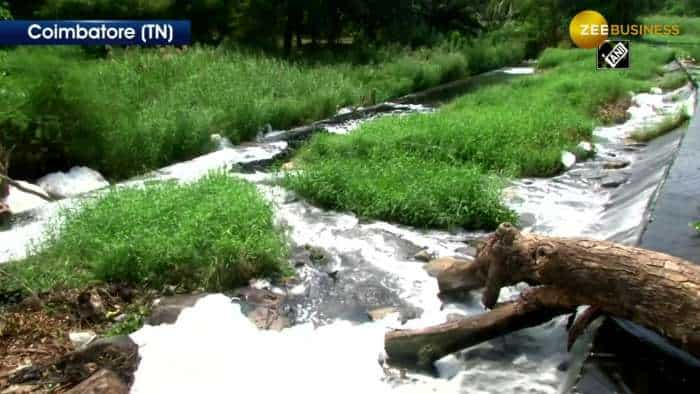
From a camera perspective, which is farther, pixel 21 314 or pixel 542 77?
pixel 542 77

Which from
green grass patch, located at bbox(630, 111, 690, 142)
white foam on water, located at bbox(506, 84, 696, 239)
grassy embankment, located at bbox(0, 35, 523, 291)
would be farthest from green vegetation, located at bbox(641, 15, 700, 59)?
white foam on water, located at bbox(506, 84, 696, 239)

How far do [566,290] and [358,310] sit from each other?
205 cm

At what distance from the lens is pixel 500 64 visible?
84.3ft

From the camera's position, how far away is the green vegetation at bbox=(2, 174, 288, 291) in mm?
5812

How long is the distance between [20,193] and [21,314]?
3417mm

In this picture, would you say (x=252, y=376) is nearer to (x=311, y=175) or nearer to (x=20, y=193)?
(x=311, y=175)

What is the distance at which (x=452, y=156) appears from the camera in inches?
359

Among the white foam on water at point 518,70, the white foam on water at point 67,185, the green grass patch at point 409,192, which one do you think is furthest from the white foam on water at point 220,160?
the white foam on water at point 518,70

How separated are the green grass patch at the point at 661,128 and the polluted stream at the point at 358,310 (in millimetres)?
2216

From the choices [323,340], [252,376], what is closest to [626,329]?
[323,340]

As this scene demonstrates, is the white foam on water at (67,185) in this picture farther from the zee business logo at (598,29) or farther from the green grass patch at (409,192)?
the zee business logo at (598,29)

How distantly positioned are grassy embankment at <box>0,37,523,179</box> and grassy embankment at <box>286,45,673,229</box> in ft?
7.70

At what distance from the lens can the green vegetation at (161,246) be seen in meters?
5.81

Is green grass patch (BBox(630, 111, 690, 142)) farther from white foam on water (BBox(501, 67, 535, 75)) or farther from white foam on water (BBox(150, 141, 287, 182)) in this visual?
→ white foam on water (BBox(501, 67, 535, 75))
